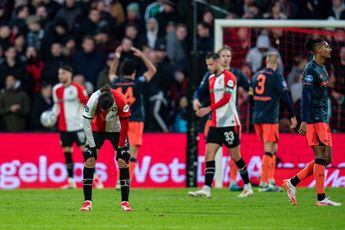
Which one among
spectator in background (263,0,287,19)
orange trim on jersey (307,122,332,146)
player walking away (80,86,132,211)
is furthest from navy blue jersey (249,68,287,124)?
player walking away (80,86,132,211)

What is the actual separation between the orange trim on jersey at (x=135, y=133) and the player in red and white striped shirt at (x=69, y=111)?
171cm

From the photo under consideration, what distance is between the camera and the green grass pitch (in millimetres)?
13742

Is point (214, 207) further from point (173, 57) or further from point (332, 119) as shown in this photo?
point (173, 57)

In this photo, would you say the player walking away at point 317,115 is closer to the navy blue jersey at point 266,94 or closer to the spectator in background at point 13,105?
the navy blue jersey at point 266,94

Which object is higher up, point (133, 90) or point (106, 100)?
point (133, 90)

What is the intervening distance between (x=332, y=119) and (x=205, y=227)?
11.5m

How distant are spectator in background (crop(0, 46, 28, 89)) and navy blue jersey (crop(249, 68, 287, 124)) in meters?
7.14

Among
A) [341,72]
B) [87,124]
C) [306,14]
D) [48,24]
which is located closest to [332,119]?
[341,72]

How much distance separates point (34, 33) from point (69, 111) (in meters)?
4.22

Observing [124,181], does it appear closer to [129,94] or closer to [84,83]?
[129,94]

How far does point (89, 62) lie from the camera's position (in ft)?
86.4

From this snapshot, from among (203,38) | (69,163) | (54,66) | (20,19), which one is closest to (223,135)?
(69,163)

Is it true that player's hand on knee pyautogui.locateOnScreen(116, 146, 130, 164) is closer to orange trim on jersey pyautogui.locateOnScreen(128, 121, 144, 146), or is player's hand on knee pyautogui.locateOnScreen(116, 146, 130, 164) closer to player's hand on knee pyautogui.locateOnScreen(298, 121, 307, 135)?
player's hand on knee pyautogui.locateOnScreen(298, 121, 307, 135)

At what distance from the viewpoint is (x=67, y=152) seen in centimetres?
2344
